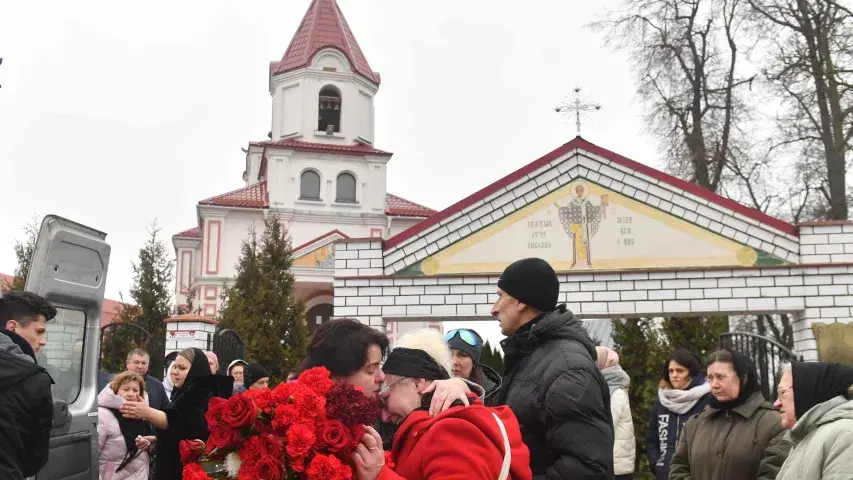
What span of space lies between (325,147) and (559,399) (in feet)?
112

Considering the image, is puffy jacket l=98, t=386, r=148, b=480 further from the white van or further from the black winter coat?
the black winter coat

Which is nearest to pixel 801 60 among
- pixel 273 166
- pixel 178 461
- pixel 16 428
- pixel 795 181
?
pixel 795 181

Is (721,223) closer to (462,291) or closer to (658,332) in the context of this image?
(462,291)

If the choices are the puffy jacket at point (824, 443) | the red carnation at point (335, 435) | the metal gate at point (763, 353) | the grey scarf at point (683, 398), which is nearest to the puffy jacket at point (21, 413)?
the red carnation at point (335, 435)

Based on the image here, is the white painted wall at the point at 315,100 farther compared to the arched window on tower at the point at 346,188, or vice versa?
the arched window on tower at the point at 346,188

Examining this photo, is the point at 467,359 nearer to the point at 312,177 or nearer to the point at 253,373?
Result: the point at 253,373

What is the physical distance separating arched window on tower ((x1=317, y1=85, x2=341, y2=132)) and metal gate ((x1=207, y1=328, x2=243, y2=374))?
26064 mm

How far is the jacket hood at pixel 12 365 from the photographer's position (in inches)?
152

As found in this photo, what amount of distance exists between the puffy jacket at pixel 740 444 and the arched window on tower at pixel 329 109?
32.8 meters

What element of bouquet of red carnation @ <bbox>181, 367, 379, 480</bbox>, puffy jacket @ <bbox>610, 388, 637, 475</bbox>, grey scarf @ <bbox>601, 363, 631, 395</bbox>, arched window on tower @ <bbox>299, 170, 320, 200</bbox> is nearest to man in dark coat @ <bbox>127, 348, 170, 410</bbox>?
grey scarf @ <bbox>601, 363, 631, 395</bbox>

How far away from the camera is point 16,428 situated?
3.87 m

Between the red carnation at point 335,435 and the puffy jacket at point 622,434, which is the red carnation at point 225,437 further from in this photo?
the puffy jacket at point 622,434

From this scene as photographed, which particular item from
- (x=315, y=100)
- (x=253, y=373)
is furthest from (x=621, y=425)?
(x=315, y=100)

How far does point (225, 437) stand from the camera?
8.27ft
